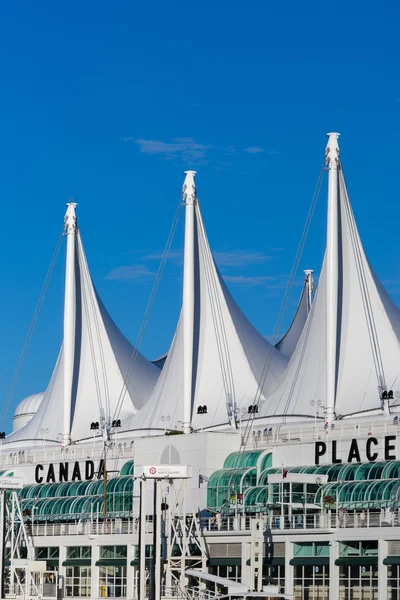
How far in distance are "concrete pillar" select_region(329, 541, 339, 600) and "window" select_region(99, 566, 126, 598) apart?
521 inches

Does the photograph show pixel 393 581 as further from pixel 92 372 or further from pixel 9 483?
pixel 92 372

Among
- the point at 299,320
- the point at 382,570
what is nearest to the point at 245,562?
the point at 382,570

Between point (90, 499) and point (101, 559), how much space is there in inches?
181

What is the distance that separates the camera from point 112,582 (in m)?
74.2

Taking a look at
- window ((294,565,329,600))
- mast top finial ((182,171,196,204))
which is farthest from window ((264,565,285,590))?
mast top finial ((182,171,196,204))

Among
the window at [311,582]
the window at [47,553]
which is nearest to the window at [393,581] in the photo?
the window at [311,582]

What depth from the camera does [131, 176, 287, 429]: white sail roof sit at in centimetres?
9350

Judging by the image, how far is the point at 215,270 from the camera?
3740 inches

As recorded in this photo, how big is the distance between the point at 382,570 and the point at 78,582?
2033 centimetres

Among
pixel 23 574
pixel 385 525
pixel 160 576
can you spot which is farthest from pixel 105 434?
pixel 385 525

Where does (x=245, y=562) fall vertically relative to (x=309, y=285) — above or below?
below

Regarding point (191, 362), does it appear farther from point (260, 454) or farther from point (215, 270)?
point (260, 454)

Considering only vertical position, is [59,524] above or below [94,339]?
below

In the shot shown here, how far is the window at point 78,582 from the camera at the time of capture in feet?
248
